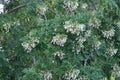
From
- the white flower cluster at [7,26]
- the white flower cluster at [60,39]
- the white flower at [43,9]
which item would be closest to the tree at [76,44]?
the white flower cluster at [60,39]

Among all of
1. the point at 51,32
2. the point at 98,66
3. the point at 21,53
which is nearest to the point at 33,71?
the point at 51,32

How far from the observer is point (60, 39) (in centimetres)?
474

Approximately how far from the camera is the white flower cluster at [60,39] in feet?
15.5

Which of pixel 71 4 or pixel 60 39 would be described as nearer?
pixel 60 39

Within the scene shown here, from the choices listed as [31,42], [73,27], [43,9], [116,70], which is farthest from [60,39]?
[43,9]

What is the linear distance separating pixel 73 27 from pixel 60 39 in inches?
8.6

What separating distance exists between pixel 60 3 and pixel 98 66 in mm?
1008

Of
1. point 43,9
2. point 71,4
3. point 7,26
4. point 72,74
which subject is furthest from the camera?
point 7,26

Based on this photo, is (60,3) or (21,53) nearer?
(60,3)

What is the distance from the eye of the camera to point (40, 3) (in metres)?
6.11

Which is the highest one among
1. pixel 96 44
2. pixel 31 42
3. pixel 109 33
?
pixel 31 42

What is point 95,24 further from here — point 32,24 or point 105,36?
point 32,24

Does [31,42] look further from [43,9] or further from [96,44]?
[43,9]

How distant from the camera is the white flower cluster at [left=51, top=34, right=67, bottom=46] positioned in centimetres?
472
